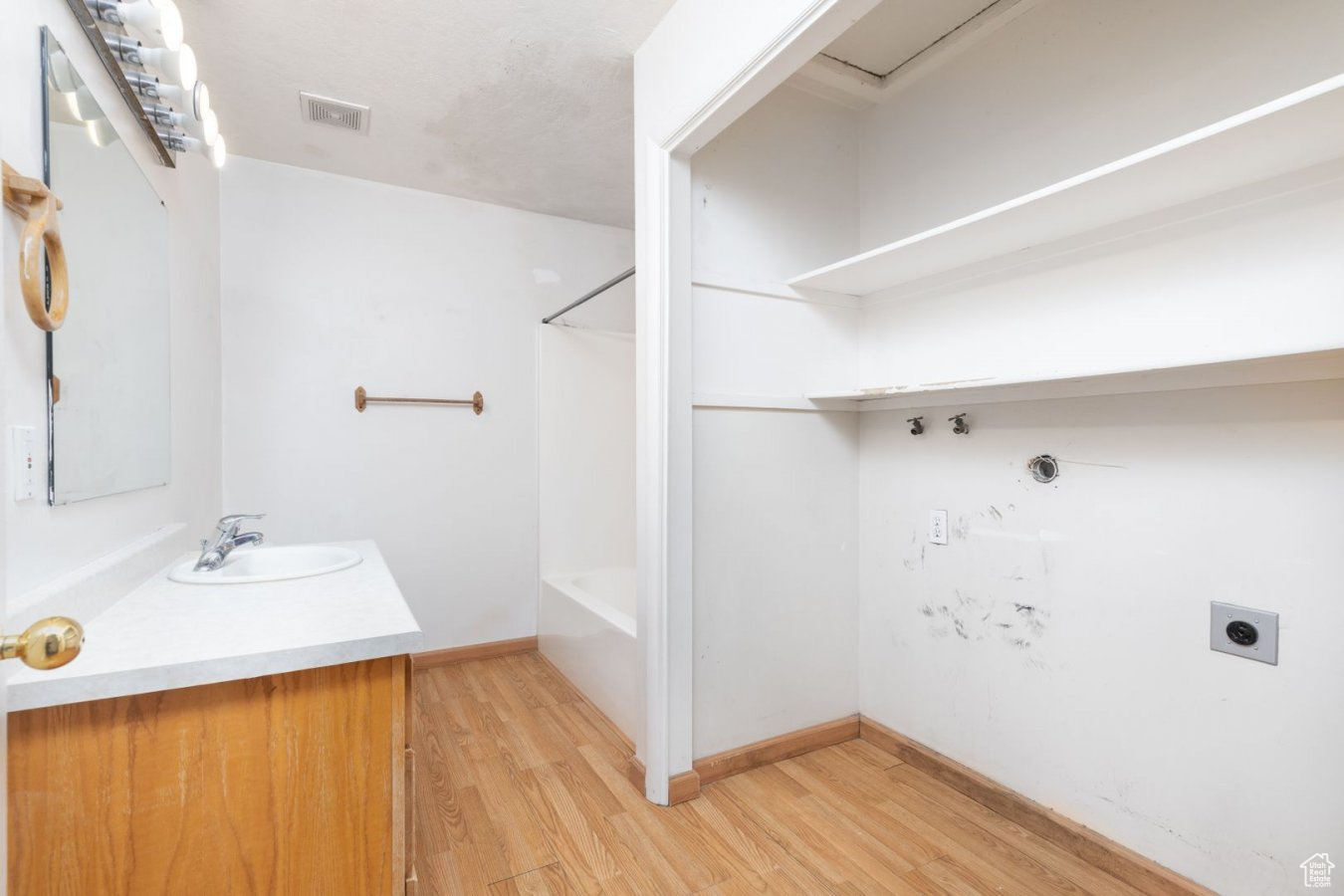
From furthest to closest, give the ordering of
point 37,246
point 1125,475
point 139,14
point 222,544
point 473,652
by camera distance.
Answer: point 473,652, point 222,544, point 1125,475, point 139,14, point 37,246

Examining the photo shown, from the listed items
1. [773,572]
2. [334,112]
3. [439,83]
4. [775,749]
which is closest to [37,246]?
[439,83]

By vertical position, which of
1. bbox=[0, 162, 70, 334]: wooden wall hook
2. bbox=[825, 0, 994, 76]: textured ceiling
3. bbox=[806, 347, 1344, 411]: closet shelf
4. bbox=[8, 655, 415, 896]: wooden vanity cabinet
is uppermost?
bbox=[825, 0, 994, 76]: textured ceiling

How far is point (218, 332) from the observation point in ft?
8.24

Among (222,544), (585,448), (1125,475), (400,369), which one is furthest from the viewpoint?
(585,448)

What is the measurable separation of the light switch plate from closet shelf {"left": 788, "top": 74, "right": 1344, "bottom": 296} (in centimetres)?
89

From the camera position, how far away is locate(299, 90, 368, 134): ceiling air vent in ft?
7.19

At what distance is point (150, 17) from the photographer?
49.8 inches

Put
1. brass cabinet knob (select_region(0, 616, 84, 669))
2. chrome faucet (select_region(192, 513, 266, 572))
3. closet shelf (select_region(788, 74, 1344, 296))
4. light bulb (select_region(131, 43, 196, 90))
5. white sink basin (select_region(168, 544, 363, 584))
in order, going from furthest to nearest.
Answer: white sink basin (select_region(168, 544, 363, 584)) → chrome faucet (select_region(192, 513, 266, 572)) → light bulb (select_region(131, 43, 196, 90)) → closet shelf (select_region(788, 74, 1344, 296)) → brass cabinet knob (select_region(0, 616, 84, 669))

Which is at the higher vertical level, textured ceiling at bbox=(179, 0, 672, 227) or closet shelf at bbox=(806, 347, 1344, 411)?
textured ceiling at bbox=(179, 0, 672, 227)

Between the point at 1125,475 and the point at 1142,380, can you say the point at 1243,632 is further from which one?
the point at 1142,380

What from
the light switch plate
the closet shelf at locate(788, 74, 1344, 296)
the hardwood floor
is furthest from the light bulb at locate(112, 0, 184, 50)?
the light switch plate

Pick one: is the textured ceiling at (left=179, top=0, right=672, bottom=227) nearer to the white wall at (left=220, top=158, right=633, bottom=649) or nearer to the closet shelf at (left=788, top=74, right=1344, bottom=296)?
the white wall at (left=220, top=158, right=633, bottom=649)

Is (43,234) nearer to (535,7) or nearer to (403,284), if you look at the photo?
(535,7)

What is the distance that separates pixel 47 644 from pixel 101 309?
1.02 metres
